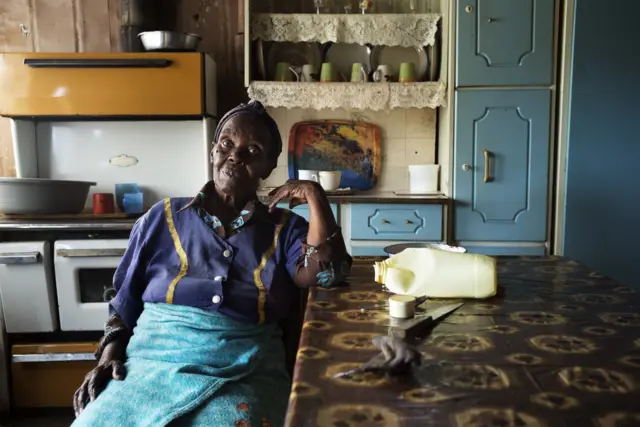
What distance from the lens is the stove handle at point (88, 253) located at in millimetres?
2393

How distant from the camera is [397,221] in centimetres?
271

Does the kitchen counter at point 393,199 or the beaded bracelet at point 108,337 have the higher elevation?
the kitchen counter at point 393,199

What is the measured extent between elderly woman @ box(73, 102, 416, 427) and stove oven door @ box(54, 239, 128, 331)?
108 cm

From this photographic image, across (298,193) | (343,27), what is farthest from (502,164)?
(298,193)

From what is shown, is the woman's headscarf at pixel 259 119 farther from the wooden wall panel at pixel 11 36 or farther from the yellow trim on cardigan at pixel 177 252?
the wooden wall panel at pixel 11 36

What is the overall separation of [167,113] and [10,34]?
3.96ft

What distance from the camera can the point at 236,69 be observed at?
3.12 m

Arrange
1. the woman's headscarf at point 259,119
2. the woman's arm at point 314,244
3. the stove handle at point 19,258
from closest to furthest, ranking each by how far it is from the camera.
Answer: the woman's arm at point 314,244 < the woman's headscarf at point 259,119 < the stove handle at point 19,258

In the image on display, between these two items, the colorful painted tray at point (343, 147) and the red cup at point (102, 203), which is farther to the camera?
the colorful painted tray at point (343, 147)

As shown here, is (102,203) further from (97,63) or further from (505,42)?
(505,42)

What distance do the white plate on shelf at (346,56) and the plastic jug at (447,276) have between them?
2.12m

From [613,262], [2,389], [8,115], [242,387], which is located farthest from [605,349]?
[8,115]

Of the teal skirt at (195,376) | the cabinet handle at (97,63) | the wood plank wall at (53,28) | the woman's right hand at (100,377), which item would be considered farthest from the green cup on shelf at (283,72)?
the woman's right hand at (100,377)

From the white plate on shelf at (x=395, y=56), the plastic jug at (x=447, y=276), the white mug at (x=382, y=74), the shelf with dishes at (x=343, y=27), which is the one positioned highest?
the shelf with dishes at (x=343, y=27)
